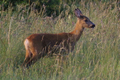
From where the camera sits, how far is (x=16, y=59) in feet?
16.2

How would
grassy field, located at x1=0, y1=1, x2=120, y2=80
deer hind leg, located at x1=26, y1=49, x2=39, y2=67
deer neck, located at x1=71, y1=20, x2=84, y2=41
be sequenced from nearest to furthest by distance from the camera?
grassy field, located at x1=0, y1=1, x2=120, y2=80
deer hind leg, located at x1=26, y1=49, x2=39, y2=67
deer neck, located at x1=71, y1=20, x2=84, y2=41

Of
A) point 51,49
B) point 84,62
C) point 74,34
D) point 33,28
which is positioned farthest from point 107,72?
point 33,28

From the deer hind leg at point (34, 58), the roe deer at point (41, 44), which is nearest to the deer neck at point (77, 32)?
the roe deer at point (41, 44)

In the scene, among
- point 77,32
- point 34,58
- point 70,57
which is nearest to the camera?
point 70,57

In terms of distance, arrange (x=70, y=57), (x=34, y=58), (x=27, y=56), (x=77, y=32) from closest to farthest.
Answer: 1. (x=70, y=57)
2. (x=34, y=58)
3. (x=27, y=56)
4. (x=77, y=32)

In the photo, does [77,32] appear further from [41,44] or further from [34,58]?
[34,58]

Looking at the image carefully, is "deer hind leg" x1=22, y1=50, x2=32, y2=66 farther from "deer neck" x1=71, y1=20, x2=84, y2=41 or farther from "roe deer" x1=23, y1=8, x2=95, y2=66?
"deer neck" x1=71, y1=20, x2=84, y2=41

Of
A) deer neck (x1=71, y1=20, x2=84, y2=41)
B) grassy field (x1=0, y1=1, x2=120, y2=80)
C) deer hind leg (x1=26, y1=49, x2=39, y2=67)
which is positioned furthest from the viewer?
deer neck (x1=71, y1=20, x2=84, y2=41)

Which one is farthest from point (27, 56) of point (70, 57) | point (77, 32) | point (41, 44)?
point (77, 32)

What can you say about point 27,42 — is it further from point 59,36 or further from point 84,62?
point 84,62

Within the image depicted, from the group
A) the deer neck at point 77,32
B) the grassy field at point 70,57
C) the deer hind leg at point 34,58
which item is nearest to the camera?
the grassy field at point 70,57

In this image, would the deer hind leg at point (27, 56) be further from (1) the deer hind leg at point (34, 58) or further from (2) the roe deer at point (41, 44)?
(1) the deer hind leg at point (34, 58)

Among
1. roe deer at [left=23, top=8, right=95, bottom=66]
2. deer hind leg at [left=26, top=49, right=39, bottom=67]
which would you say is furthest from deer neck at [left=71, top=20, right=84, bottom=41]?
deer hind leg at [left=26, top=49, right=39, bottom=67]

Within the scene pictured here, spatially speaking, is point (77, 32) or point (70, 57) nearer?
point (70, 57)
